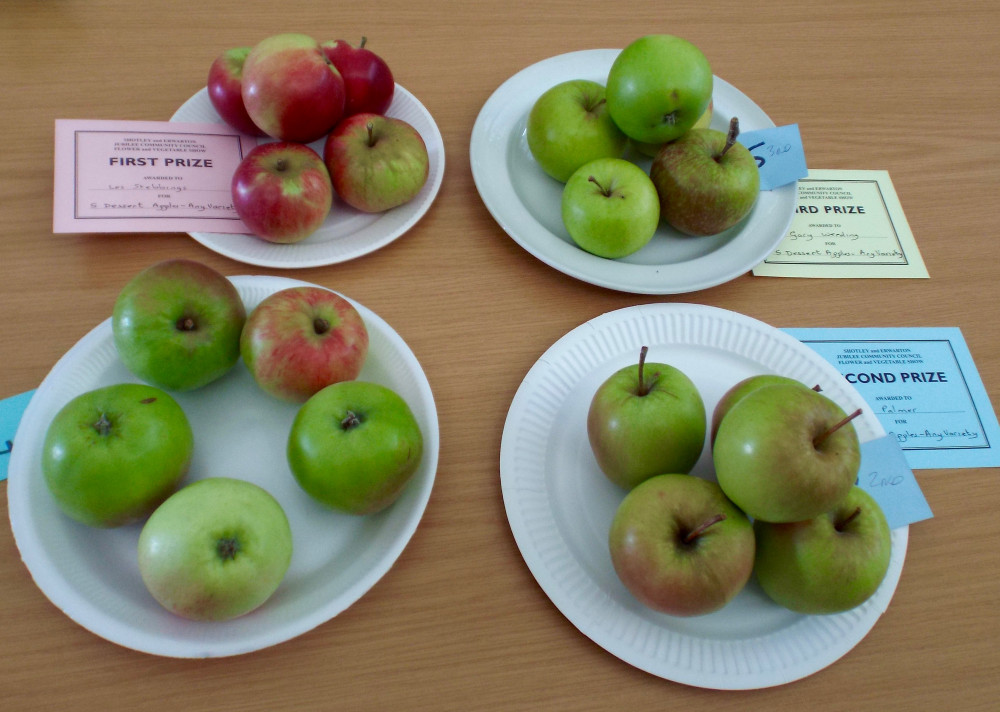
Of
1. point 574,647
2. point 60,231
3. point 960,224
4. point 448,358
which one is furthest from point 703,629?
point 60,231

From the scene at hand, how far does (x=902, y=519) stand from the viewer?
65 centimetres

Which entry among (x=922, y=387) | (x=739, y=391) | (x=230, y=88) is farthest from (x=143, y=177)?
(x=922, y=387)

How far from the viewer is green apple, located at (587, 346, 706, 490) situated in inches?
22.6

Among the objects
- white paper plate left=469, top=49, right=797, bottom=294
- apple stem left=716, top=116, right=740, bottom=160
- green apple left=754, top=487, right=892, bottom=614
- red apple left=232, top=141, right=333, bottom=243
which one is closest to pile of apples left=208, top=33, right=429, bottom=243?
red apple left=232, top=141, right=333, bottom=243

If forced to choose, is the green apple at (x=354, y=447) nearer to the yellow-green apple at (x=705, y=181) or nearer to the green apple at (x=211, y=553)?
the green apple at (x=211, y=553)

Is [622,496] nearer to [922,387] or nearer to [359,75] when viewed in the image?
[922,387]

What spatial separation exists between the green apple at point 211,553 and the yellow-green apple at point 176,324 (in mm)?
142

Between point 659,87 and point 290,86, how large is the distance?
1.42 feet

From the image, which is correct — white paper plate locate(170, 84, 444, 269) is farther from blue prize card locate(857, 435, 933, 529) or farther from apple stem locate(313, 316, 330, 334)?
blue prize card locate(857, 435, 933, 529)

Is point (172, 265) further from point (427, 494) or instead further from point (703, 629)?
point (703, 629)

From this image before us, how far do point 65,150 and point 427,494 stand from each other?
2.09 feet

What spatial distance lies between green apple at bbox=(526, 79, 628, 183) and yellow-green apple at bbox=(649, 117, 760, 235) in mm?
71

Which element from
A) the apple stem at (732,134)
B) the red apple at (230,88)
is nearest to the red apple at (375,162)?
the red apple at (230,88)

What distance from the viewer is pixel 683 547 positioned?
20.4 inches
